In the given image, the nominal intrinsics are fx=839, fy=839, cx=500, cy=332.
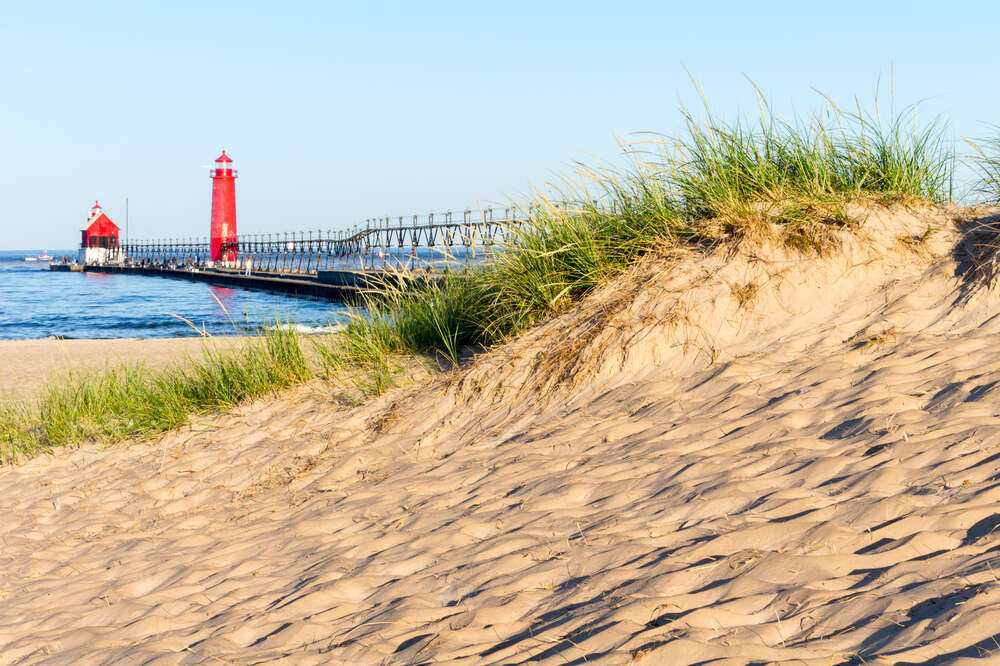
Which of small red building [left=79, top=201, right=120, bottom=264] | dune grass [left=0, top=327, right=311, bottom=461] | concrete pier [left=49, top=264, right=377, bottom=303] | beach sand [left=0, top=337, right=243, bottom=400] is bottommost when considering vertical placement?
beach sand [left=0, top=337, right=243, bottom=400]

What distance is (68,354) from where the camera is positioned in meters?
14.5

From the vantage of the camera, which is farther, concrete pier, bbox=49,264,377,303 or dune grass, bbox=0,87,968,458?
concrete pier, bbox=49,264,377,303

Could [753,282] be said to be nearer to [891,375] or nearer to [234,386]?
[891,375]

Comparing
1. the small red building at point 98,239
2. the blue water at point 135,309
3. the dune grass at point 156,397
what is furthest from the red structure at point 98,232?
the dune grass at point 156,397

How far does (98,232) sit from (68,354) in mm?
75618

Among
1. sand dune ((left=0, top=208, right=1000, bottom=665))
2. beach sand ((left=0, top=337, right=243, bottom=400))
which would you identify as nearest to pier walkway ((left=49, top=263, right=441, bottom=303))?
beach sand ((left=0, top=337, right=243, bottom=400))

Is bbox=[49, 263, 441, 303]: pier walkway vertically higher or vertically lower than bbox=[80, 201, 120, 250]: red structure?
lower

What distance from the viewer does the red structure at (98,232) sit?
8181 centimetres

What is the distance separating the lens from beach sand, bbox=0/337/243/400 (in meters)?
13.7

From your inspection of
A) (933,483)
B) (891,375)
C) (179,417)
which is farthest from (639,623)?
(179,417)

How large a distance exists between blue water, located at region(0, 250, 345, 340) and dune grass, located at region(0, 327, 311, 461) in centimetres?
1089

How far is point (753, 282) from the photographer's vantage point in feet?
18.0

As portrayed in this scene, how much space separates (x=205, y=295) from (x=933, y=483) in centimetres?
4698

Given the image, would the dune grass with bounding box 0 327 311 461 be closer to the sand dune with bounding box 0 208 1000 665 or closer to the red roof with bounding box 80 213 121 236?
the sand dune with bounding box 0 208 1000 665
